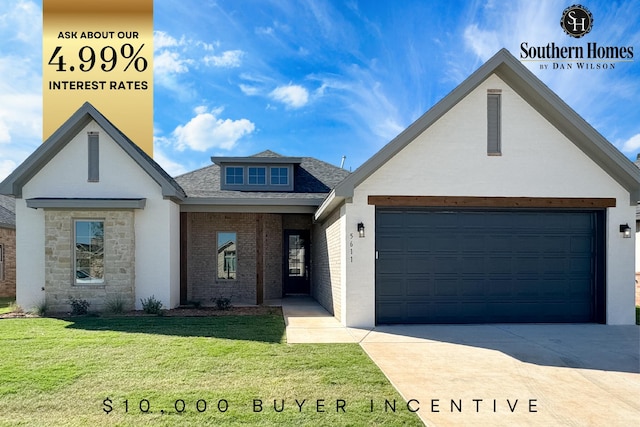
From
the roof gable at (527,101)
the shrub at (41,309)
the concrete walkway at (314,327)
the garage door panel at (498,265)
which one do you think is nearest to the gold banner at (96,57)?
the shrub at (41,309)

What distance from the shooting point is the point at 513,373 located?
6191 millimetres

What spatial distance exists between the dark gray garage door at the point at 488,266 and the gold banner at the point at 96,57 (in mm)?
9191

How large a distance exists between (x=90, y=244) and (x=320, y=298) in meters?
6.81

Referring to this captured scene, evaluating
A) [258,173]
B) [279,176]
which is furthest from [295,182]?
[258,173]

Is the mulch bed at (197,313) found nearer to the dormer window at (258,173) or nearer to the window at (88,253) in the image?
the window at (88,253)

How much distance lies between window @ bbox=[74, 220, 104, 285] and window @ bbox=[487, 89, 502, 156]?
1014 cm

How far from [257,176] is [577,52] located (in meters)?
10.4

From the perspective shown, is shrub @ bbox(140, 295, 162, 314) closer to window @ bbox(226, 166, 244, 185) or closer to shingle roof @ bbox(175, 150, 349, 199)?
shingle roof @ bbox(175, 150, 349, 199)

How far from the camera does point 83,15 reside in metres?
13.2

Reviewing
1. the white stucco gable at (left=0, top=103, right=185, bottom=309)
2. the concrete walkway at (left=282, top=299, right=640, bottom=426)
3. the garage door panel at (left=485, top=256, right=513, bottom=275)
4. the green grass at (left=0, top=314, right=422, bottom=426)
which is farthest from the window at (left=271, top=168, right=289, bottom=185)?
the garage door panel at (left=485, top=256, right=513, bottom=275)

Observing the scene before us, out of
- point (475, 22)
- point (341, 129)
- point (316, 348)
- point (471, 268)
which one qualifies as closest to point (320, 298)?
point (471, 268)

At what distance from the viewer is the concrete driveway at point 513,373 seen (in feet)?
15.6

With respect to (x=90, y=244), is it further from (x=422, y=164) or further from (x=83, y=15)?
(x=422, y=164)

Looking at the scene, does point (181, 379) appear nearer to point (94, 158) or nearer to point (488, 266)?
point (488, 266)
